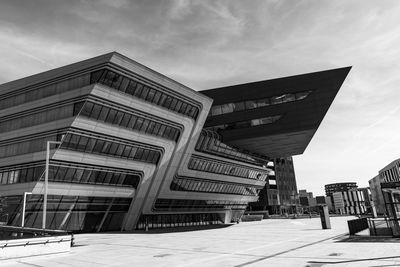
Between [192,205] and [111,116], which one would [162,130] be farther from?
[192,205]

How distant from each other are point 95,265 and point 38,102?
27393 mm

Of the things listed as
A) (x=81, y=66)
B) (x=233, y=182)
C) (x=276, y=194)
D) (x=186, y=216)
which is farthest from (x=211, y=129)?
(x=276, y=194)

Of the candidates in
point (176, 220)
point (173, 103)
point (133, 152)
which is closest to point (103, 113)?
point (133, 152)

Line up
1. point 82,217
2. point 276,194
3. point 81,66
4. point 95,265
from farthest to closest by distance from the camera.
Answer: point 276,194 < point 82,217 < point 81,66 < point 95,265

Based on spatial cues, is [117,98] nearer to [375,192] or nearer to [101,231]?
[101,231]

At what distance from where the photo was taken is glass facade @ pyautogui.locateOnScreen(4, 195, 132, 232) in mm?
32375

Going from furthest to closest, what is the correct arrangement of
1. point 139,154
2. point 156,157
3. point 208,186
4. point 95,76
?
point 208,186, point 156,157, point 139,154, point 95,76

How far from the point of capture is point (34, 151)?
3444 centimetres

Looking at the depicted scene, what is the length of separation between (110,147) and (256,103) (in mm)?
26179

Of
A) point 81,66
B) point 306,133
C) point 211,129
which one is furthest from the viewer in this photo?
point 211,129

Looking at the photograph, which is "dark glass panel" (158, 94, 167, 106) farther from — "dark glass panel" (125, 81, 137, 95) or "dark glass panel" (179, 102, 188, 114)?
"dark glass panel" (125, 81, 137, 95)

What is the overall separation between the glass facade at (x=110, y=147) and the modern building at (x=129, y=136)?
12cm

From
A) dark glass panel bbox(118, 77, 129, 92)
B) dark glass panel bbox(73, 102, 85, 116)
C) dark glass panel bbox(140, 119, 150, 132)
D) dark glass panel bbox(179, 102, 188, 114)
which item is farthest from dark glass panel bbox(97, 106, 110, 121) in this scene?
dark glass panel bbox(179, 102, 188, 114)

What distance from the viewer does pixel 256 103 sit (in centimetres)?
5206
